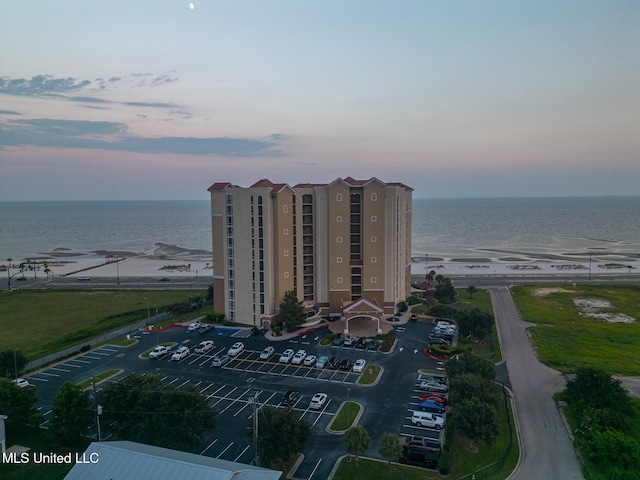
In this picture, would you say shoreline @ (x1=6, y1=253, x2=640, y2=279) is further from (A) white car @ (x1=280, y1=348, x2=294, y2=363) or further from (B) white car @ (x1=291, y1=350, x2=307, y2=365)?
(A) white car @ (x1=280, y1=348, x2=294, y2=363)

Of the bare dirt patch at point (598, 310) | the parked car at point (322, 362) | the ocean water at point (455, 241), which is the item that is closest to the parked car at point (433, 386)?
the parked car at point (322, 362)

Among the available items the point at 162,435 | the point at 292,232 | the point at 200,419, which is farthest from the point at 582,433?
the point at 292,232

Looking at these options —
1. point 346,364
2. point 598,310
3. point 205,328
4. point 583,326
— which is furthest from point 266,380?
point 598,310

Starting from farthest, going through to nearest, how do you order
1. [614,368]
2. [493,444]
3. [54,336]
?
[54,336]
[614,368]
[493,444]

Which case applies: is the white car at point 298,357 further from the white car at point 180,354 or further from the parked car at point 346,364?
the white car at point 180,354

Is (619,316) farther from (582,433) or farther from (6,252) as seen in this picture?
(6,252)

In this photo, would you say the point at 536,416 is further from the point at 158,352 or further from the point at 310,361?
the point at 158,352
